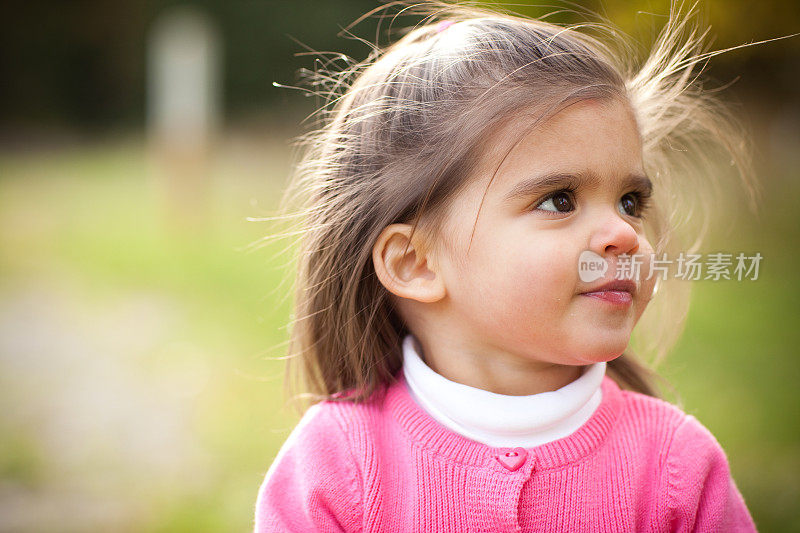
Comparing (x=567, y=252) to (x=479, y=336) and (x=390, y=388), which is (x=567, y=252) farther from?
(x=390, y=388)

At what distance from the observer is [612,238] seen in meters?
1.41

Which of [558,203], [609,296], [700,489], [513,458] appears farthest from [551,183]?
[700,489]

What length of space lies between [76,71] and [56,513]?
1384 cm

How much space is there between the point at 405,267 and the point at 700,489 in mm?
702

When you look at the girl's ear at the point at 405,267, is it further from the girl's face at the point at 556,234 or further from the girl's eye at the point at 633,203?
the girl's eye at the point at 633,203

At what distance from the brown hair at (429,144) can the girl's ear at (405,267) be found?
2cm

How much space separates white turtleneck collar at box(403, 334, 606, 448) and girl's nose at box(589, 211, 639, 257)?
0.30m

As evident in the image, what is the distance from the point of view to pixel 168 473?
304 centimetres

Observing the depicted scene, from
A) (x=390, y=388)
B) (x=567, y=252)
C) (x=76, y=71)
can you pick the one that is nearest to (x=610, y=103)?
(x=567, y=252)

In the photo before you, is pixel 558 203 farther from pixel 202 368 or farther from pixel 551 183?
pixel 202 368

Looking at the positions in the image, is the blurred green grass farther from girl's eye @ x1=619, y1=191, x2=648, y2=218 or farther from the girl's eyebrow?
girl's eye @ x1=619, y1=191, x2=648, y2=218

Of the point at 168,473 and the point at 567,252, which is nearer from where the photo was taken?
the point at 567,252

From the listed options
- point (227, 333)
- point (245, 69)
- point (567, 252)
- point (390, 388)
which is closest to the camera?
point (567, 252)

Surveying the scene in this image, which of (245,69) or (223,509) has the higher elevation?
(245,69)
